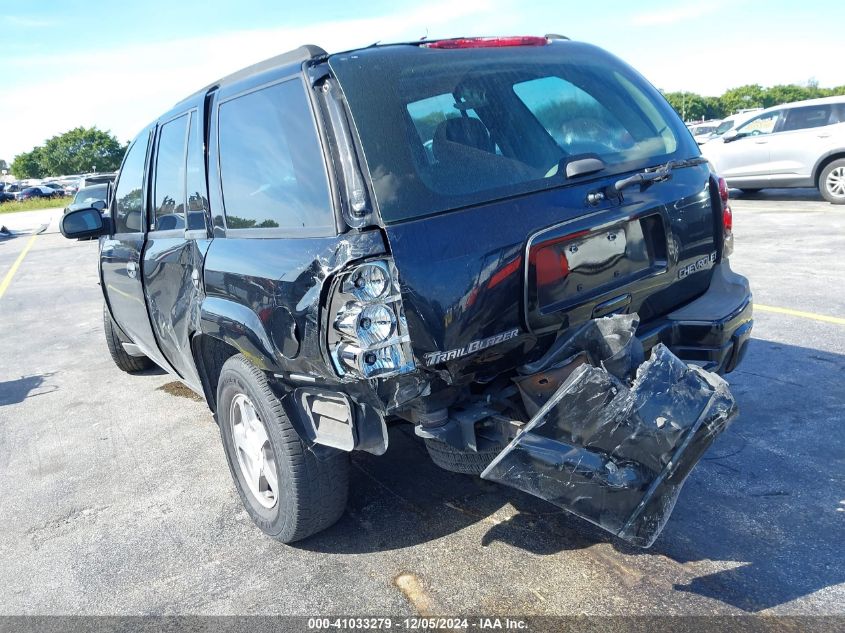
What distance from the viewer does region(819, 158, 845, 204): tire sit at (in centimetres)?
1222

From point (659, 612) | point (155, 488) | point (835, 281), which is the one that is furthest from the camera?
point (835, 281)

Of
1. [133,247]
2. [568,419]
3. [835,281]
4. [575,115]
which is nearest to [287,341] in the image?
[568,419]

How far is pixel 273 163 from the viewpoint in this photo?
9.84 ft

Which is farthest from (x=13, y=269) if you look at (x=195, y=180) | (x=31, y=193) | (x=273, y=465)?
(x=31, y=193)

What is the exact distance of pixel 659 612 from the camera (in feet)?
8.46

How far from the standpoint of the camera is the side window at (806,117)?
12688 millimetres


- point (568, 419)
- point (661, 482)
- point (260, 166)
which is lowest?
point (661, 482)

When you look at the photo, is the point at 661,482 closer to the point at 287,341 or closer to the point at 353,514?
the point at 287,341

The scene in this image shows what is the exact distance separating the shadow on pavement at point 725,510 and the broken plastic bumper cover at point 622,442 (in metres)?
0.56

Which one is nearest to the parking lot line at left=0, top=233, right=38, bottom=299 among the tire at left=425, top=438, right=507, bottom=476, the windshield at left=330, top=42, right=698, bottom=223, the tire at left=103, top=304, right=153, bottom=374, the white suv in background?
the tire at left=103, top=304, right=153, bottom=374

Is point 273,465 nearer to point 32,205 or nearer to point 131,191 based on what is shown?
point 131,191

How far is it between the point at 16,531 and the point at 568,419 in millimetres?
2922

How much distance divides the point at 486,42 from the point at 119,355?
446 cm

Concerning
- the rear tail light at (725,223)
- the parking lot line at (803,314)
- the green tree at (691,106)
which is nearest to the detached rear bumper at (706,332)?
the rear tail light at (725,223)
